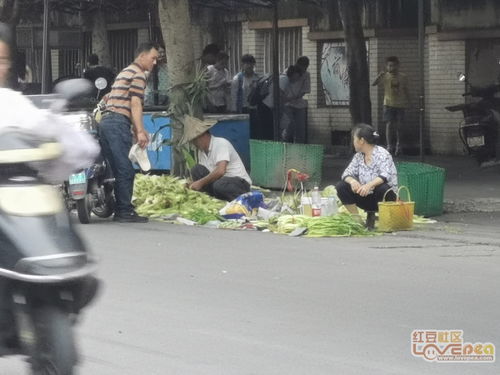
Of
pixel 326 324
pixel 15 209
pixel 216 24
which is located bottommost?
pixel 326 324

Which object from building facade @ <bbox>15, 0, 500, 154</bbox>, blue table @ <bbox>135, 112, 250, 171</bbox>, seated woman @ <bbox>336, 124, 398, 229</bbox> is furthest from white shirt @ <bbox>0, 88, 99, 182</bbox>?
building facade @ <bbox>15, 0, 500, 154</bbox>

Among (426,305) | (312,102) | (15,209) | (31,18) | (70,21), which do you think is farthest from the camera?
(70,21)

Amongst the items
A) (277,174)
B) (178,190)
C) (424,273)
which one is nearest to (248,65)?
(277,174)

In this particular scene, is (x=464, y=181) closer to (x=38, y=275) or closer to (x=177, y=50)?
(x=177, y=50)

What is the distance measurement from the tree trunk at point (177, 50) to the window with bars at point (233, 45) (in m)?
10.6

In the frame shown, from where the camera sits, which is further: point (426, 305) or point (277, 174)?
point (277, 174)

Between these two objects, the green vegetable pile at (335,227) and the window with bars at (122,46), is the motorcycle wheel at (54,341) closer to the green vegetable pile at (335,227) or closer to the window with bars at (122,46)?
the green vegetable pile at (335,227)

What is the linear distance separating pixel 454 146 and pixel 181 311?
14.8 m

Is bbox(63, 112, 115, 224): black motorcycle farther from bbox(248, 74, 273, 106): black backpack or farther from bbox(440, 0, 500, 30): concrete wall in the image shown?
bbox(440, 0, 500, 30): concrete wall

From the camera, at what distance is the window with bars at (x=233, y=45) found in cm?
2740

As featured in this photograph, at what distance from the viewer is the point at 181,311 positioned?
343 inches

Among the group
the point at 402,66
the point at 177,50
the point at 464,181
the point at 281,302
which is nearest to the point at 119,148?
the point at 177,50

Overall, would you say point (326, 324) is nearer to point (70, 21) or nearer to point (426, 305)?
point (426, 305)

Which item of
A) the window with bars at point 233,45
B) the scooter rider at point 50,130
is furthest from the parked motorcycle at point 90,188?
the window with bars at point 233,45
